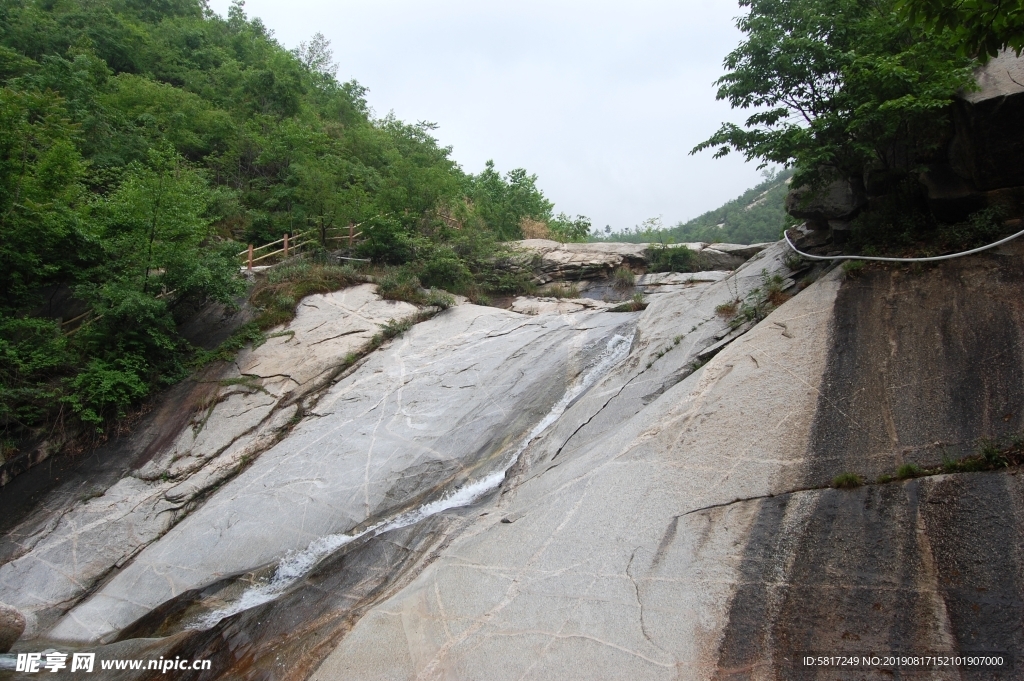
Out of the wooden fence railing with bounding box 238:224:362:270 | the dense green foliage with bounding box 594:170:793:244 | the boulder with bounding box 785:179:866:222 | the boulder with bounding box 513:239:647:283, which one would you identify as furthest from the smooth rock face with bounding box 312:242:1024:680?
the dense green foliage with bounding box 594:170:793:244

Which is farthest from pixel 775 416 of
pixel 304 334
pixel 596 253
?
pixel 596 253

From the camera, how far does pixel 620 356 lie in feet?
42.7

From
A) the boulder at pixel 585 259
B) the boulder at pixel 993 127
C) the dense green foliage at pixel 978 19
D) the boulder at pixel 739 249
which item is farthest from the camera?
the boulder at pixel 585 259

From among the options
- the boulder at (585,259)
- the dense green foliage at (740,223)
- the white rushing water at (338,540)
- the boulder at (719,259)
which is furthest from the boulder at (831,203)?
the dense green foliage at (740,223)

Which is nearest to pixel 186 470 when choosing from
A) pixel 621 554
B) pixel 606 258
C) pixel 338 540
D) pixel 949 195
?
pixel 338 540

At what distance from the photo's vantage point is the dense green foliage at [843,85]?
816cm

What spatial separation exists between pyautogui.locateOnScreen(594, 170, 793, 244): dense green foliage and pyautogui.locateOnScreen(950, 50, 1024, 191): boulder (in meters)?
43.8

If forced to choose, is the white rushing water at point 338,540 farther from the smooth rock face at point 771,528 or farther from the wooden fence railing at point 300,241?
the wooden fence railing at point 300,241

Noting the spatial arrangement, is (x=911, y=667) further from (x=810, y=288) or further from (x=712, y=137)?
(x=712, y=137)

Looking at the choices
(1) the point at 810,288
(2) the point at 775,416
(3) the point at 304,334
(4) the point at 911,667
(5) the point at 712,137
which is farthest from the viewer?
(3) the point at 304,334

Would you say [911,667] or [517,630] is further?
[517,630]

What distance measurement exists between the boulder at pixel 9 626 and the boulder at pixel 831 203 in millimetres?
16142

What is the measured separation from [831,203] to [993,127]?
3.47 metres

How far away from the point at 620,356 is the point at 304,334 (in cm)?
880
